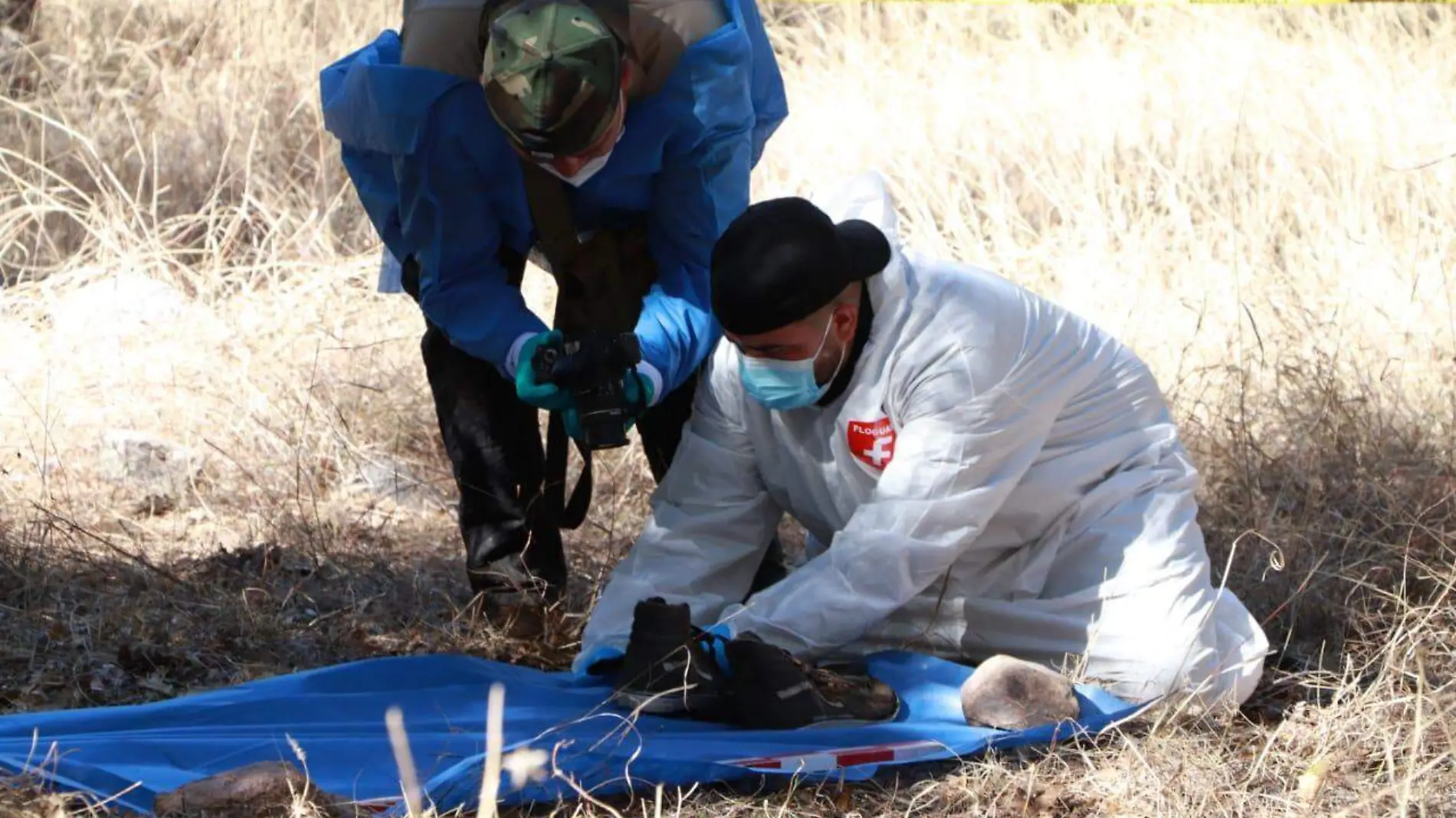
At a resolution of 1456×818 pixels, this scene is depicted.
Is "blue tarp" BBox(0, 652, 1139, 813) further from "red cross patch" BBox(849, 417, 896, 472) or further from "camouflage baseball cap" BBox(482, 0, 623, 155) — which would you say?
"camouflage baseball cap" BBox(482, 0, 623, 155)

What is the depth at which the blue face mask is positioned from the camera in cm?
323

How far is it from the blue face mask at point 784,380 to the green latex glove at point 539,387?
0.35 metres

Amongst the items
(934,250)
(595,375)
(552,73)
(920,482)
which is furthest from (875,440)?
Answer: (934,250)

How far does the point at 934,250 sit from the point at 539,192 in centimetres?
304

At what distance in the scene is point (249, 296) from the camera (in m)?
6.02

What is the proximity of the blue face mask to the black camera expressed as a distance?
23 centimetres

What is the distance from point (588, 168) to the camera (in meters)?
3.33

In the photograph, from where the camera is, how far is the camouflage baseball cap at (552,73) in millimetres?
3066

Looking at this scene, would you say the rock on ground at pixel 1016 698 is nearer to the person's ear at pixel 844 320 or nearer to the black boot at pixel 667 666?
the black boot at pixel 667 666

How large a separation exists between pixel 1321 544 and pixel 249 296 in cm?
362

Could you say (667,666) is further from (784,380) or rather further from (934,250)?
(934,250)

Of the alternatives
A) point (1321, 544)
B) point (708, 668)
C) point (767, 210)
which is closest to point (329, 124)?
point (767, 210)

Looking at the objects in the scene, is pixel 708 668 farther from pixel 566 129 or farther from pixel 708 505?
pixel 566 129

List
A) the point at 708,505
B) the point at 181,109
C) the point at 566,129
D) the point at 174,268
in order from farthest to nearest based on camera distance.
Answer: the point at 181,109 < the point at 174,268 < the point at 708,505 < the point at 566,129
